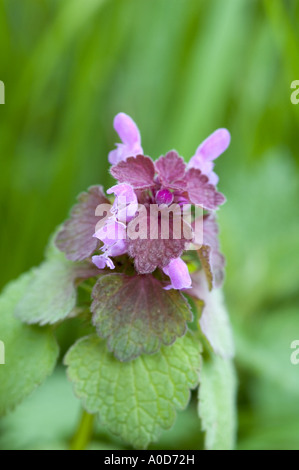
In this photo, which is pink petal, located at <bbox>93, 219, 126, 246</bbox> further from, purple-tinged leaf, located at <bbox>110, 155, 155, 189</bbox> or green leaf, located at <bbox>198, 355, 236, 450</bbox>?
green leaf, located at <bbox>198, 355, 236, 450</bbox>

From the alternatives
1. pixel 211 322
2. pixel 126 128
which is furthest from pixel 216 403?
pixel 126 128

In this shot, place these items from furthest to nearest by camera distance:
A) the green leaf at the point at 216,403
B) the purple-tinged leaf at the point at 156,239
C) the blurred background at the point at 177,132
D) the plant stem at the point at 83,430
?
the blurred background at the point at 177,132, the plant stem at the point at 83,430, the green leaf at the point at 216,403, the purple-tinged leaf at the point at 156,239

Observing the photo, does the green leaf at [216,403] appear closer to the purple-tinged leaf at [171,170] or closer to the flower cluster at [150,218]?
the flower cluster at [150,218]

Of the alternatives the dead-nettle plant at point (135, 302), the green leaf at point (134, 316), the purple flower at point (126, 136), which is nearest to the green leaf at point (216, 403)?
the dead-nettle plant at point (135, 302)

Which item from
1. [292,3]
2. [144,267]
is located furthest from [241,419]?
[292,3]

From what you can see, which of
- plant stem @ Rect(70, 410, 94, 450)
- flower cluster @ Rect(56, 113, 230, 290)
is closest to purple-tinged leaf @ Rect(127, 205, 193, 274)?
flower cluster @ Rect(56, 113, 230, 290)

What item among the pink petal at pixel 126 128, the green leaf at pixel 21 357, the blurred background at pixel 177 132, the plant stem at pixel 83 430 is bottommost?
the plant stem at pixel 83 430
